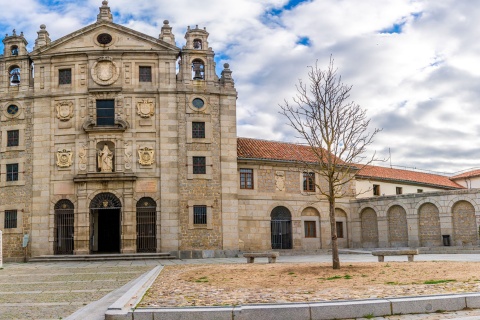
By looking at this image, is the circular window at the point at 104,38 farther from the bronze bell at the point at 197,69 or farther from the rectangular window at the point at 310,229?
the rectangular window at the point at 310,229

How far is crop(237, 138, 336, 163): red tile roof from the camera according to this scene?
3750 centimetres

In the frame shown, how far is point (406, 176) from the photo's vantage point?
5269cm

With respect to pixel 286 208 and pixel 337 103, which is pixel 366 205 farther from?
pixel 337 103

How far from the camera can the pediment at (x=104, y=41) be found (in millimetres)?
34562

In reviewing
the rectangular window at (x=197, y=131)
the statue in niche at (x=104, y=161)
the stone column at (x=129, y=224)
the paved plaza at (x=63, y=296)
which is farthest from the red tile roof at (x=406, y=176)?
the paved plaza at (x=63, y=296)

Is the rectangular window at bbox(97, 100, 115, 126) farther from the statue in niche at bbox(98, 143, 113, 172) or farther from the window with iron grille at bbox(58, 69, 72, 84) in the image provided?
the window with iron grille at bbox(58, 69, 72, 84)

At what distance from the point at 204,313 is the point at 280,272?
806cm

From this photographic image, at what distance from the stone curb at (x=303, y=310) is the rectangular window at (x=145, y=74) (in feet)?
85.7

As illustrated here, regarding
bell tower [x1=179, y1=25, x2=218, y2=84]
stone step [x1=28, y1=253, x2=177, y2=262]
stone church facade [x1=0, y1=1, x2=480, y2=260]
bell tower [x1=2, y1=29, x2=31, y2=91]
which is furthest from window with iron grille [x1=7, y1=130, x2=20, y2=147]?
bell tower [x1=179, y1=25, x2=218, y2=84]

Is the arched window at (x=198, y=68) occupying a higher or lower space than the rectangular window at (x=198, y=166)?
higher

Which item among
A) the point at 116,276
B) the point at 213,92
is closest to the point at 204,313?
the point at 116,276

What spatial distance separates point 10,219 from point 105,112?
896 cm

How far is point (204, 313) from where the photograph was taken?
9.59 m

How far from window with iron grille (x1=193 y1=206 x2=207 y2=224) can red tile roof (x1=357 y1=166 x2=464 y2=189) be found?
16.4 m
